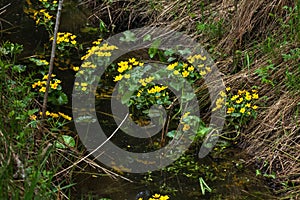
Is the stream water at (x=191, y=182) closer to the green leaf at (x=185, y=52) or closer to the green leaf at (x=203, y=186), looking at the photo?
the green leaf at (x=203, y=186)

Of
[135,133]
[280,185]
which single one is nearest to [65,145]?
[135,133]

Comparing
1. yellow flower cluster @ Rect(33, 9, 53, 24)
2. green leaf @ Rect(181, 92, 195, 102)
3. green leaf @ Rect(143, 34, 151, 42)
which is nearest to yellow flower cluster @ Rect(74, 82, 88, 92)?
green leaf @ Rect(181, 92, 195, 102)

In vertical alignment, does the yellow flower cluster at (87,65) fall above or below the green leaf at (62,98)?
above

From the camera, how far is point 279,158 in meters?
3.15

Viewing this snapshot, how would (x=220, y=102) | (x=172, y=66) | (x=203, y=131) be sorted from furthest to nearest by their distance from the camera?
(x=172, y=66) → (x=220, y=102) → (x=203, y=131)

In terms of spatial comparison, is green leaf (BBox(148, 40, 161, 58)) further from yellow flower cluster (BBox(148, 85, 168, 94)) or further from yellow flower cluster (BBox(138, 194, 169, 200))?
yellow flower cluster (BBox(138, 194, 169, 200))

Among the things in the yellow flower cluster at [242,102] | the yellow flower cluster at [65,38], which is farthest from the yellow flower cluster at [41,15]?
the yellow flower cluster at [242,102]

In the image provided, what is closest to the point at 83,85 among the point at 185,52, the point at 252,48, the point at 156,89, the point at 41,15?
the point at 156,89

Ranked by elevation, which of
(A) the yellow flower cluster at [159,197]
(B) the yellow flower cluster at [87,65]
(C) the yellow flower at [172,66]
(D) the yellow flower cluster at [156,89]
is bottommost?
(A) the yellow flower cluster at [159,197]

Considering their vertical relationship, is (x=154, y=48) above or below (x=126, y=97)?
above

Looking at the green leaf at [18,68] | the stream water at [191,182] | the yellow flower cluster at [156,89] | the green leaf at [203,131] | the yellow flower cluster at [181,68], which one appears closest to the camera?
the stream water at [191,182]

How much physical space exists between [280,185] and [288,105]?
54 cm

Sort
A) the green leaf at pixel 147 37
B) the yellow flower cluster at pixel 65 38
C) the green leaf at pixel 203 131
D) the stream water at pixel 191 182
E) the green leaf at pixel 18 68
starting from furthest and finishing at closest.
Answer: the green leaf at pixel 147 37 < the yellow flower cluster at pixel 65 38 < the green leaf at pixel 203 131 < the green leaf at pixel 18 68 < the stream water at pixel 191 182

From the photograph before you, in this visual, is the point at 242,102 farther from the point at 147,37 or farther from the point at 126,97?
the point at 147,37
